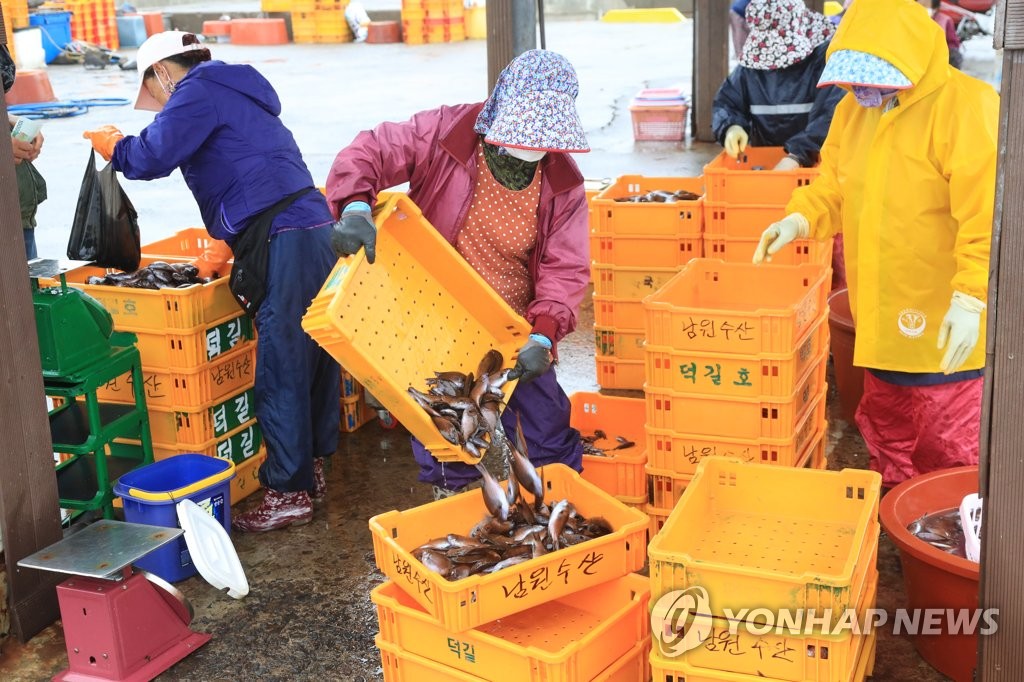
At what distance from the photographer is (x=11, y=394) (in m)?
3.94

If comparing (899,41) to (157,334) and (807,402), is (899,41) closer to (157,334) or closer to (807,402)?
(807,402)

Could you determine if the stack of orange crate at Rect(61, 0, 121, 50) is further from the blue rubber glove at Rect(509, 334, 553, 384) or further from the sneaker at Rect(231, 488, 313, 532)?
the blue rubber glove at Rect(509, 334, 553, 384)

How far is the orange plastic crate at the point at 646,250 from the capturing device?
6.04 m

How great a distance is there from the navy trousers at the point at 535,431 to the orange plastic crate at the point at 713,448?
368mm

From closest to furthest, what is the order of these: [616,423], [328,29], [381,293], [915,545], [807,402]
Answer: [915,545]
[381,293]
[807,402]
[616,423]
[328,29]

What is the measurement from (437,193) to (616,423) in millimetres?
1584

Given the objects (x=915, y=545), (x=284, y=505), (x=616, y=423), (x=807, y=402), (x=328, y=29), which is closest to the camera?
(x=915, y=545)

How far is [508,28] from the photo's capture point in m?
7.18

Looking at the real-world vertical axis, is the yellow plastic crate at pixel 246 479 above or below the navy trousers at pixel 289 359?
below

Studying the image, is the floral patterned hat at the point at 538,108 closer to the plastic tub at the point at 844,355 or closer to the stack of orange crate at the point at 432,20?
the plastic tub at the point at 844,355

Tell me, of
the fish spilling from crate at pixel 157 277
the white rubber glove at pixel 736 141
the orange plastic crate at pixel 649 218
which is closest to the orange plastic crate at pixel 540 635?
the fish spilling from crate at pixel 157 277

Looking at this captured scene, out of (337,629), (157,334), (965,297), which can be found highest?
(965,297)

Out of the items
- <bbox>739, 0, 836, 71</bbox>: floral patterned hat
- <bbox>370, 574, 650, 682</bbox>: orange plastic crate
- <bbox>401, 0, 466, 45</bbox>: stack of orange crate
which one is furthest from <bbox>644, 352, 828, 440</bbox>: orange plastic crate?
<bbox>401, 0, 466, 45</bbox>: stack of orange crate

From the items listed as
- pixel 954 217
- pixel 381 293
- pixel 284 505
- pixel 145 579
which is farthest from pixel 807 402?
pixel 145 579
